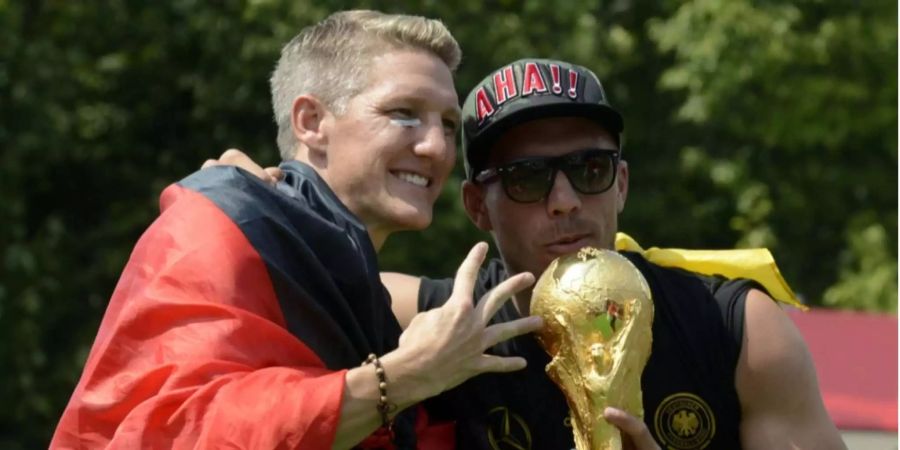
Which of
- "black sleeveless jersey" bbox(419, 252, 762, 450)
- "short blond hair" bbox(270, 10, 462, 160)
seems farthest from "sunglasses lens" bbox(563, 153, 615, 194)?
"short blond hair" bbox(270, 10, 462, 160)

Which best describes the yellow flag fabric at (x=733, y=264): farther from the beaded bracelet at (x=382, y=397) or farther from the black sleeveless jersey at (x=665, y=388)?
the beaded bracelet at (x=382, y=397)

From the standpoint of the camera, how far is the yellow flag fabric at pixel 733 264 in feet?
14.4

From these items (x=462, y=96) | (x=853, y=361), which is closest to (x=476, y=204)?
(x=853, y=361)

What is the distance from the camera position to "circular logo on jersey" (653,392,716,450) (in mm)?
4105

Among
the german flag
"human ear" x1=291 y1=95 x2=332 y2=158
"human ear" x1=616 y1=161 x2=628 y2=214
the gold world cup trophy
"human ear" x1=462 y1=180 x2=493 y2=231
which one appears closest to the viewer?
the german flag

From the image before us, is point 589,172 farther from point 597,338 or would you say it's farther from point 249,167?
point 249,167

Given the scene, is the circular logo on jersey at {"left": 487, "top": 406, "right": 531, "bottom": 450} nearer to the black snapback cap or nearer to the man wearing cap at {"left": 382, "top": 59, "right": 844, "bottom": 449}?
the man wearing cap at {"left": 382, "top": 59, "right": 844, "bottom": 449}

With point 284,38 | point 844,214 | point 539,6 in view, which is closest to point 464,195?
point 284,38

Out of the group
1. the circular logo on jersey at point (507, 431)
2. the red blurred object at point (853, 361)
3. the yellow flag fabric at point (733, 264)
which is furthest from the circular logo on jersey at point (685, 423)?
the red blurred object at point (853, 361)

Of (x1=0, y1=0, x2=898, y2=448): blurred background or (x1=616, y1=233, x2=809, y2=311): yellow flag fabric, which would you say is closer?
(x1=616, y1=233, x2=809, y2=311): yellow flag fabric

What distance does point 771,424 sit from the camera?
13.4ft

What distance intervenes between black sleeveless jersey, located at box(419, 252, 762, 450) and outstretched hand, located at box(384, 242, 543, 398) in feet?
1.95

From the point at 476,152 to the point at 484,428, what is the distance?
620mm

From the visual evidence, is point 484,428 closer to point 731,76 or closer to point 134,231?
point 134,231
